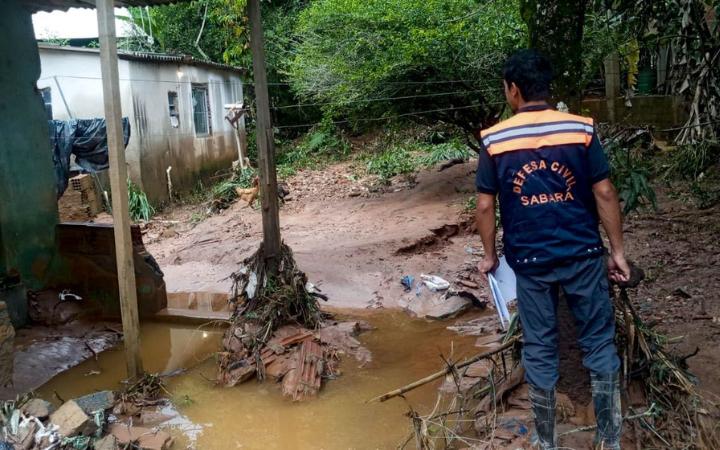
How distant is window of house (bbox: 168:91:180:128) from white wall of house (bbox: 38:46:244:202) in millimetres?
26

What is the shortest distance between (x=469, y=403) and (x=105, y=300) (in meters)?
4.82

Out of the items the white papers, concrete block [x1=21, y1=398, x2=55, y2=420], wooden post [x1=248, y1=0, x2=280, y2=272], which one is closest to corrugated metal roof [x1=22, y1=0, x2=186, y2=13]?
A: wooden post [x1=248, y1=0, x2=280, y2=272]

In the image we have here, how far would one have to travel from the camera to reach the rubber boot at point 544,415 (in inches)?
116

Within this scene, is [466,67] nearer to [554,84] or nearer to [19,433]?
[554,84]

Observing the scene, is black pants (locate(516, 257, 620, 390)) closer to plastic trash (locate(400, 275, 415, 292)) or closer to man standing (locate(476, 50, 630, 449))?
man standing (locate(476, 50, 630, 449))

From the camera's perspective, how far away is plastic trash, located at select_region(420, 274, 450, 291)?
25.5ft

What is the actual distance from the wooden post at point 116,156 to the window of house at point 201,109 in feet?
43.2

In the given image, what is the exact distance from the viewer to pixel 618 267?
298 cm

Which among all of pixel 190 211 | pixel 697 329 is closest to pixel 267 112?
pixel 697 329

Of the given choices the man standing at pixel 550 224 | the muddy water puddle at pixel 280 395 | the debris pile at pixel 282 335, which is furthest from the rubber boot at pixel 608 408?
the debris pile at pixel 282 335

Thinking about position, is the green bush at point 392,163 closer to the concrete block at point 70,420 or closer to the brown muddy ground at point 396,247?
the brown muddy ground at point 396,247

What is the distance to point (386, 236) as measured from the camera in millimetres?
10297

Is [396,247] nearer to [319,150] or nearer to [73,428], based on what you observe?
[73,428]

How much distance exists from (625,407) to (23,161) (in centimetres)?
651
